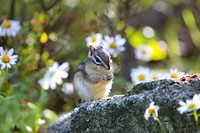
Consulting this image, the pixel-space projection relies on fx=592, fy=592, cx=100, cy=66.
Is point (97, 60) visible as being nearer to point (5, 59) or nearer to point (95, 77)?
point (95, 77)

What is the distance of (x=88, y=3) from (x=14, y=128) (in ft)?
11.7

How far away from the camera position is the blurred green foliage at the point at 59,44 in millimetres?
4965

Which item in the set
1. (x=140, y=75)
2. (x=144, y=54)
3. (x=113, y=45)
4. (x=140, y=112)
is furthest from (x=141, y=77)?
(x=140, y=112)

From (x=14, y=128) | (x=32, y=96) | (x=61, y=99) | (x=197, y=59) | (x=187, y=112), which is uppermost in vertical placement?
(x=197, y=59)

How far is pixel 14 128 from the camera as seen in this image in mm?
5066

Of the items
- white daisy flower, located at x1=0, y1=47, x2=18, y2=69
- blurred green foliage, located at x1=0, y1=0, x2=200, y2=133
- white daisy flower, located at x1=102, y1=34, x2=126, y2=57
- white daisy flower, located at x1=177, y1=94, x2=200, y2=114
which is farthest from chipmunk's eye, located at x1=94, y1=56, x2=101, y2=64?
white daisy flower, located at x1=177, y1=94, x2=200, y2=114

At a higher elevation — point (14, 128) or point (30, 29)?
point (30, 29)

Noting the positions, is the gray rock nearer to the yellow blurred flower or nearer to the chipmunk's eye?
the chipmunk's eye

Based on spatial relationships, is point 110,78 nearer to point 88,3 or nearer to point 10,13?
point 10,13

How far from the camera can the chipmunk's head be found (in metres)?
4.76

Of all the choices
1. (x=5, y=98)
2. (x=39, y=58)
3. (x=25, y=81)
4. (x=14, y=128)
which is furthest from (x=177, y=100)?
(x=39, y=58)

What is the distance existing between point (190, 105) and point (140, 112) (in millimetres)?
500

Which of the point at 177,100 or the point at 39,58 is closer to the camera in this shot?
the point at 177,100

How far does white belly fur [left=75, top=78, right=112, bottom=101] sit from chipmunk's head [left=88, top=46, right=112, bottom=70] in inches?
7.6
